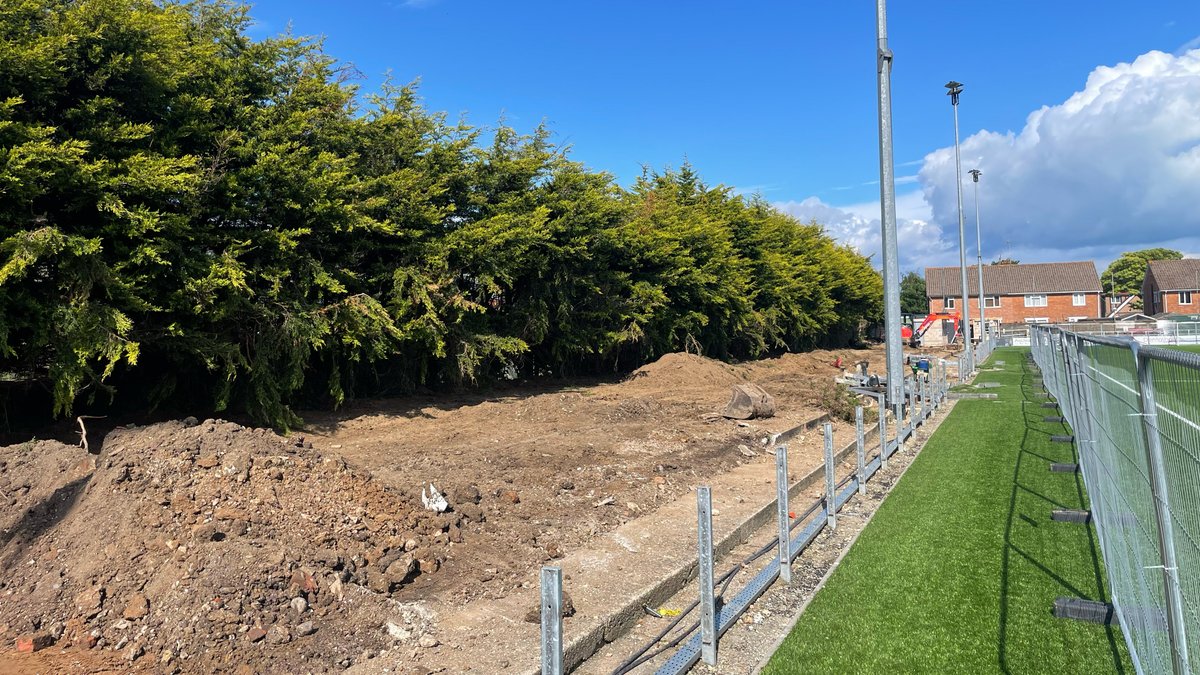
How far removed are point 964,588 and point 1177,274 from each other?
8893cm

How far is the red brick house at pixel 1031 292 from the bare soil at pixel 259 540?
261 ft

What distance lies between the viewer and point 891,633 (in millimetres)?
4773

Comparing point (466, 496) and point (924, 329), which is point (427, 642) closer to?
point (466, 496)

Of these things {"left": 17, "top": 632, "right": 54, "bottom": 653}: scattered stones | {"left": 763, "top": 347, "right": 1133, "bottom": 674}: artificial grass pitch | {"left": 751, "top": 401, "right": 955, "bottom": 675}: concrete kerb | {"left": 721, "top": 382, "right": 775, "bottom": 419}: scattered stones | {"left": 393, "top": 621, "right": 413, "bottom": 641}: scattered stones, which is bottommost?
{"left": 751, "top": 401, "right": 955, "bottom": 675}: concrete kerb

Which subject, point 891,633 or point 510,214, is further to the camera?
point 510,214

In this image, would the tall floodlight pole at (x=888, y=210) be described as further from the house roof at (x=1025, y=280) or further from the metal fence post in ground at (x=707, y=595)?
the house roof at (x=1025, y=280)

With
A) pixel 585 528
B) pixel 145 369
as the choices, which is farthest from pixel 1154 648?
pixel 145 369

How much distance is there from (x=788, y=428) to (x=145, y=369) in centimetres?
1040

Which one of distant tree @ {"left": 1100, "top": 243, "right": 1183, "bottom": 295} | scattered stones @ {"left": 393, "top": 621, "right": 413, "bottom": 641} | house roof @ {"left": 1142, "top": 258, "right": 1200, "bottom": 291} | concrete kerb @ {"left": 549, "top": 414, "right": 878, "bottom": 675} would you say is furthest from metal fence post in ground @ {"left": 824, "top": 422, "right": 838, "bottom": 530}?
distant tree @ {"left": 1100, "top": 243, "right": 1183, "bottom": 295}

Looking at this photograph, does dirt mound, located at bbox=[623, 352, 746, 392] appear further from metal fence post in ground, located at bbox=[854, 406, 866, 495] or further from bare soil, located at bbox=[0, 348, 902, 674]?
bare soil, located at bbox=[0, 348, 902, 674]

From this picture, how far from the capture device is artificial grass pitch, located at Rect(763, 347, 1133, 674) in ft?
14.5

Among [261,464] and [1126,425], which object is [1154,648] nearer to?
[1126,425]

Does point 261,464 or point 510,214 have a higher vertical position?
point 510,214

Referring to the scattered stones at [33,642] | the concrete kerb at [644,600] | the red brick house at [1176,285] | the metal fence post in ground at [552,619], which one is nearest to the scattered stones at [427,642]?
the concrete kerb at [644,600]
